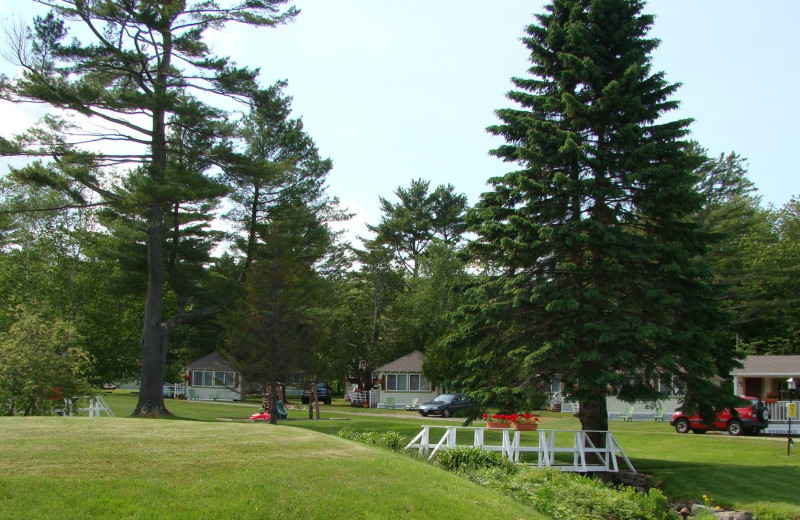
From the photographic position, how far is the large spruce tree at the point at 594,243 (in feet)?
59.5

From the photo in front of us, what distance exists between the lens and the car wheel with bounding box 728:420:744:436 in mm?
26781

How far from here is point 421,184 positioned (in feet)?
216

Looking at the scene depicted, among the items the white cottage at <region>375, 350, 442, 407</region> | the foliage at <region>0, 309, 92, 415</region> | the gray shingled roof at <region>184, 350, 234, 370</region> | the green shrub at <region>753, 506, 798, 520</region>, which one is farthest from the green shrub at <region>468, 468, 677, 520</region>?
the gray shingled roof at <region>184, 350, 234, 370</region>

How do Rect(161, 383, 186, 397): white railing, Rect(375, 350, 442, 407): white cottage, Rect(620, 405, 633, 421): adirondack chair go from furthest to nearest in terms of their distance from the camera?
Rect(161, 383, 186, 397): white railing → Rect(375, 350, 442, 407): white cottage → Rect(620, 405, 633, 421): adirondack chair

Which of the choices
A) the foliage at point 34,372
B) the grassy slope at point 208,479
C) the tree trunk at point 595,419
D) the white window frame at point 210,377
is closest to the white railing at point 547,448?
the tree trunk at point 595,419

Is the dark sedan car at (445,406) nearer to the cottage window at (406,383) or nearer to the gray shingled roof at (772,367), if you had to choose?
the cottage window at (406,383)

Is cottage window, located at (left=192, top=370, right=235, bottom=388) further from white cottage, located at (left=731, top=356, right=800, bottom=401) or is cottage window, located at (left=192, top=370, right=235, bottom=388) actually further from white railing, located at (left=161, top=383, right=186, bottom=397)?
white cottage, located at (left=731, top=356, right=800, bottom=401)

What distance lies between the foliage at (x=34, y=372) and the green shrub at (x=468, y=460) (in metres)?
10.9

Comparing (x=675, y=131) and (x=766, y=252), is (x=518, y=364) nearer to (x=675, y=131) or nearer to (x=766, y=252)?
(x=675, y=131)

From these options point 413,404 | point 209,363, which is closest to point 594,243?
point 413,404

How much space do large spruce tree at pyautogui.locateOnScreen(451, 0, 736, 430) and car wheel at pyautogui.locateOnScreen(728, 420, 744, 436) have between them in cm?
905

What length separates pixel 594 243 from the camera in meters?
18.6

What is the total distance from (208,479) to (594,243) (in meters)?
13.1

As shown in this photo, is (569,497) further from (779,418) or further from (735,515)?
(779,418)
